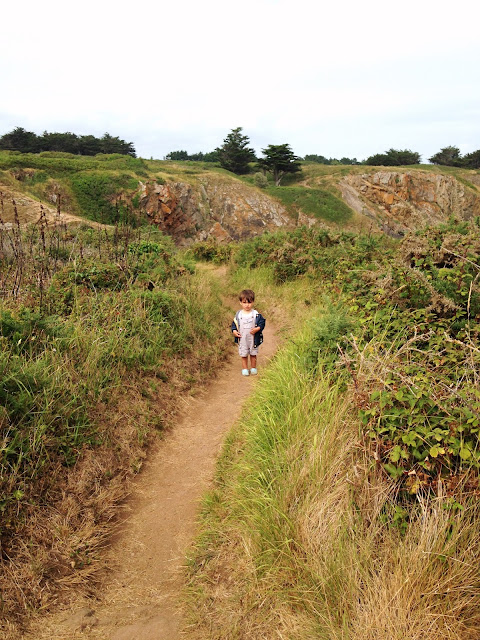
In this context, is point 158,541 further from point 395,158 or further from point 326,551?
point 395,158

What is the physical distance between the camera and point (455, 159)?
6338 cm

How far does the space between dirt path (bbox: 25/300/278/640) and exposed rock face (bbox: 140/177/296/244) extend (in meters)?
26.5

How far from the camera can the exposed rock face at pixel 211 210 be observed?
3181cm

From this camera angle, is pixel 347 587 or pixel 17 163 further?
pixel 17 163

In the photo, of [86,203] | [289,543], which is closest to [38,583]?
[289,543]

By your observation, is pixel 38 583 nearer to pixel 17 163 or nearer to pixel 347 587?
pixel 347 587

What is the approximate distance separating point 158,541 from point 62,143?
Answer: 53.0 m

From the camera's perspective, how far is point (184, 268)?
8914mm

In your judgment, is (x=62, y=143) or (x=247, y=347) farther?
(x=62, y=143)

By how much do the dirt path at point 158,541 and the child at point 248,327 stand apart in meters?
0.96

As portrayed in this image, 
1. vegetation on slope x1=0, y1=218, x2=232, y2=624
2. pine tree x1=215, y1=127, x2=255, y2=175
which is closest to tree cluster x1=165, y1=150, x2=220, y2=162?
pine tree x1=215, y1=127, x2=255, y2=175

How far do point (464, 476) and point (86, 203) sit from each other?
3104cm

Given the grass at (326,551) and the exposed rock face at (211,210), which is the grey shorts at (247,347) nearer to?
the grass at (326,551)

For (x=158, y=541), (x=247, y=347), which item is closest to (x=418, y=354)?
(x=158, y=541)
